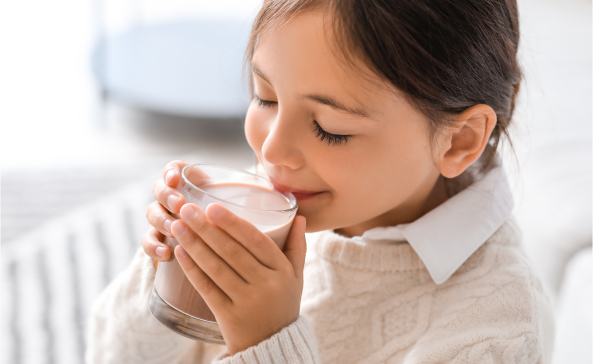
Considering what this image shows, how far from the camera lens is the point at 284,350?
2.66ft

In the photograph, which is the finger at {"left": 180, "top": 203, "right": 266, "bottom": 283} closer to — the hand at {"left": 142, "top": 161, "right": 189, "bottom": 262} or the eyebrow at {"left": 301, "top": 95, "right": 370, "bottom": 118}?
the hand at {"left": 142, "top": 161, "right": 189, "bottom": 262}

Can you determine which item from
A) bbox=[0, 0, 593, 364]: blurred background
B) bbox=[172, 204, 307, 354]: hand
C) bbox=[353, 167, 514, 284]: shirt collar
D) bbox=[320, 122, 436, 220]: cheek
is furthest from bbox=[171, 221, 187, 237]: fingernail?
bbox=[0, 0, 593, 364]: blurred background

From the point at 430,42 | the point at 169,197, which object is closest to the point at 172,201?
the point at 169,197

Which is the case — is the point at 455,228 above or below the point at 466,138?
below

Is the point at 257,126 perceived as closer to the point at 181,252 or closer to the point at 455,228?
the point at 181,252

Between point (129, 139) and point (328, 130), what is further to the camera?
point (129, 139)

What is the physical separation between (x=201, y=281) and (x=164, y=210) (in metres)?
0.15

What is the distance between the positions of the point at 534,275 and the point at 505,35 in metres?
0.44

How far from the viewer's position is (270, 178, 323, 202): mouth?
0.92 m

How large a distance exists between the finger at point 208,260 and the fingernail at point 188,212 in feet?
0.09

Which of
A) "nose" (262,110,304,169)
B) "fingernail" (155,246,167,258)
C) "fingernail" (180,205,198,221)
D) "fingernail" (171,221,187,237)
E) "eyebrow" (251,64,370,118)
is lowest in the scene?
"fingernail" (155,246,167,258)

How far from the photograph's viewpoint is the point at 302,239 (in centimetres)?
85

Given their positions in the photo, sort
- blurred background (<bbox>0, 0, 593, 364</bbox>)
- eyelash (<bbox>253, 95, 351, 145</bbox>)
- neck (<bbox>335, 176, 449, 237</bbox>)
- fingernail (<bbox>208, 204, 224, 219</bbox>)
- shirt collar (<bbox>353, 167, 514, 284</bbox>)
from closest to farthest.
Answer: fingernail (<bbox>208, 204, 224, 219</bbox>) → eyelash (<bbox>253, 95, 351, 145</bbox>) → shirt collar (<bbox>353, 167, 514, 284</bbox>) → neck (<bbox>335, 176, 449, 237</bbox>) → blurred background (<bbox>0, 0, 593, 364</bbox>)

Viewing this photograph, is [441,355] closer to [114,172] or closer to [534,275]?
[534,275]
